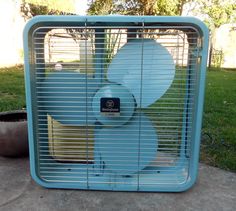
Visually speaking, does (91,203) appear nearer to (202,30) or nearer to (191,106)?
(191,106)

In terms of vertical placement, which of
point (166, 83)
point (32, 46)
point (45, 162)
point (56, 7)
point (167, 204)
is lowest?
point (167, 204)

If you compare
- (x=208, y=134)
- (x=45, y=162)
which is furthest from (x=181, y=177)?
(x=208, y=134)

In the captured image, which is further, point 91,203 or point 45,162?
point 45,162

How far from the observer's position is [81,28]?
1.62 meters

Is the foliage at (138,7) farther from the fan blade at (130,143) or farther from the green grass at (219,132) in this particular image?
the fan blade at (130,143)

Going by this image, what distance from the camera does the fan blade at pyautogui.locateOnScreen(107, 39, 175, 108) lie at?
165cm

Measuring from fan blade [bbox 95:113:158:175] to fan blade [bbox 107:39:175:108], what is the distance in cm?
15

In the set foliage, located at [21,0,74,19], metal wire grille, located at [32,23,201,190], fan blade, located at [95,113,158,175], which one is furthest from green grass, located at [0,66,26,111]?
foliage, located at [21,0,74,19]

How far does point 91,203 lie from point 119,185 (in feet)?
0.75

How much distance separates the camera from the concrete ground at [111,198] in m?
1.67

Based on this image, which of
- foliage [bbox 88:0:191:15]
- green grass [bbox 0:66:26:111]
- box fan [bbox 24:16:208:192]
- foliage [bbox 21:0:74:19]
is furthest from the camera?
foliage [bbox 88:0:191:15]

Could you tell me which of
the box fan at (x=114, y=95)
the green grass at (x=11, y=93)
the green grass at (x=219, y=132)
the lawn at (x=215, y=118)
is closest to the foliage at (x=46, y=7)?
the green grass at (x=11, y=93)

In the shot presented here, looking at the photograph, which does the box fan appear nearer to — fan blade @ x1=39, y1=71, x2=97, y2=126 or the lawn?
fan blade @ x1=39, y1=71, x2=97, y2=126

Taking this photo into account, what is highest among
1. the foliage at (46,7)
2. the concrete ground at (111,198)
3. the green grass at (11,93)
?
the foliage at (46,7)
